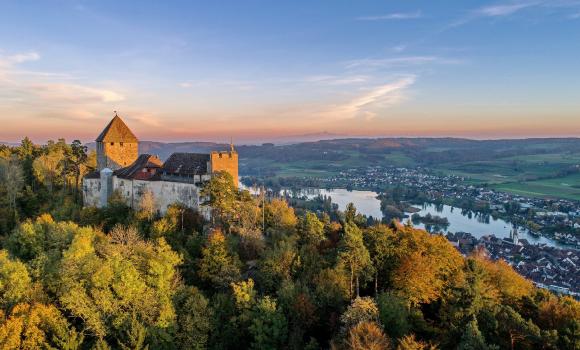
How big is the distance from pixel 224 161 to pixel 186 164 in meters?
3.64

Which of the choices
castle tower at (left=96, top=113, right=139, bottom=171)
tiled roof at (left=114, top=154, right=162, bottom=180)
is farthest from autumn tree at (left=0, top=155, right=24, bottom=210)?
tiled roof at (left=114, top=154, right=162, bottom=180)

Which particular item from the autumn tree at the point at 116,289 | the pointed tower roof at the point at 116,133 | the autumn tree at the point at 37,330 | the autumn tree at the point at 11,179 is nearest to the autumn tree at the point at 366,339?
the autumn tree at the point at 116,289

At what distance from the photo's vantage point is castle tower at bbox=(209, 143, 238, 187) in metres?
34.0

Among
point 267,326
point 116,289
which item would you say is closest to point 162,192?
point 116,289

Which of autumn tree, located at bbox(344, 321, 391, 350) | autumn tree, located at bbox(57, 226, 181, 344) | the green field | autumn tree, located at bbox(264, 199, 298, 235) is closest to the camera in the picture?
autumn tree, located at bbox(344, 321, 391, 350)

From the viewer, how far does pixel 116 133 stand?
4119cm

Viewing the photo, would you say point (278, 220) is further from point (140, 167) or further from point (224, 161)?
point (140, 167)

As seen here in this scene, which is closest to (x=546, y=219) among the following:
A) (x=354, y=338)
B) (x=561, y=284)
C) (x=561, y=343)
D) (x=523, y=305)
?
(x=561, y=284)

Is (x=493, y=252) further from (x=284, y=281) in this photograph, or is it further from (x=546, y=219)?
(x=284, y=281)

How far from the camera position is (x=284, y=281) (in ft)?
82.3

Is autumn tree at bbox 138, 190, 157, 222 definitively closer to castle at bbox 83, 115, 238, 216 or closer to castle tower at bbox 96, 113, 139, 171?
castle at bbox 83, 115, 238, 216

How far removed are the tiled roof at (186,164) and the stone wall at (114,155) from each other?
724cm

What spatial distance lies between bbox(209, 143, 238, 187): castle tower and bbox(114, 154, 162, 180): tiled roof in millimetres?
7138

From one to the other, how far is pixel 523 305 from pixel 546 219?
302 ft
